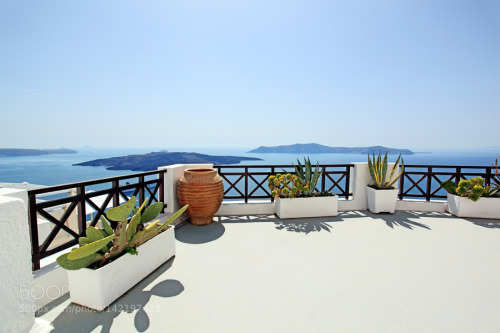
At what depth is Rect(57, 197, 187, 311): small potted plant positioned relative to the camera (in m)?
1.90

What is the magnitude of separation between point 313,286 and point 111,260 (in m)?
1.89

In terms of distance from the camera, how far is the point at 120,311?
6.33ft

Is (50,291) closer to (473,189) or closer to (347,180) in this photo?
(347,180)

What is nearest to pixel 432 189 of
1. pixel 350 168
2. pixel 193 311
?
pixel 350 168

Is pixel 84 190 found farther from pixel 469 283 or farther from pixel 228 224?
pixel 469 283

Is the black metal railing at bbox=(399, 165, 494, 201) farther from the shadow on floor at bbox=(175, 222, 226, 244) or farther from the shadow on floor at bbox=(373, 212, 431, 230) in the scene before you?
the shadow on floor at bbox=(175, 222, 226, 244)

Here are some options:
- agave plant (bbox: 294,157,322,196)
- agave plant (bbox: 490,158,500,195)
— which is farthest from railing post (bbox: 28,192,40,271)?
agave plant (bbox: 490,158,500,195)

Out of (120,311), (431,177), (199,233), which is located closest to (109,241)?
(120,311)

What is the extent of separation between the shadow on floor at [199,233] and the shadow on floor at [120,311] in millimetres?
1059

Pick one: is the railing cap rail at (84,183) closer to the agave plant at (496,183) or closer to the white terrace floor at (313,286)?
the white terrace floor at (313,286)

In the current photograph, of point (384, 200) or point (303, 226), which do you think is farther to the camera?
point (384, 200)

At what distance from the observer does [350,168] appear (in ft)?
16.9

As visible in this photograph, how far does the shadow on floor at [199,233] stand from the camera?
11.2 ft

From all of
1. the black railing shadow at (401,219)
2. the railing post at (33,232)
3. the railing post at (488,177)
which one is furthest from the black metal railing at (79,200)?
the railing post at (488,177)
